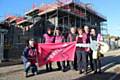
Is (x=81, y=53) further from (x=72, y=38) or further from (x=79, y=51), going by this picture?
(x=72, y=38)

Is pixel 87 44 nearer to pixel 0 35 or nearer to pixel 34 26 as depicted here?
pixel 0 35

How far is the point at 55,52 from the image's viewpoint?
1325cm

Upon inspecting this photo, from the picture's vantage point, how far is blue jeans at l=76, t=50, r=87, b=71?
12400 millimetres

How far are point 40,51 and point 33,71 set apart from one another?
102 cm

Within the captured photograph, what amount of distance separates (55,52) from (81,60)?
4.18 feet

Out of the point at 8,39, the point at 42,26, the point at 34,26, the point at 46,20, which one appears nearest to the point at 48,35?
the point at 8,39

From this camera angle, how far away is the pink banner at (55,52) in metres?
13.0

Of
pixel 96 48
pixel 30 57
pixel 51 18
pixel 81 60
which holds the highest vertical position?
pixel 51 18

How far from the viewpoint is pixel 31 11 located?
47.2m

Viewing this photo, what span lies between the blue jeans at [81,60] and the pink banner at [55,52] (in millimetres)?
470

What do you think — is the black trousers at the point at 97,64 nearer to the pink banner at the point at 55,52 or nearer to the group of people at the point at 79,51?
the group of people at the point at 79,51

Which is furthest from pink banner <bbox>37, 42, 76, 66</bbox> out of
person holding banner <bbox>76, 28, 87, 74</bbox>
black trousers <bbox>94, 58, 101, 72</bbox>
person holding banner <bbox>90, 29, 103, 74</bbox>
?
black trousers <bbox>94, 58, 101, 72</bbox>

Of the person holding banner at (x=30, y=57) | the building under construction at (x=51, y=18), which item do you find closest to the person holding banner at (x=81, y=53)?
the person holding banner at (x=30, y=57)

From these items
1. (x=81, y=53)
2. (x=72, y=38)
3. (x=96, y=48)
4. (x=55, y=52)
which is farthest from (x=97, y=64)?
(x=55, y=52)
